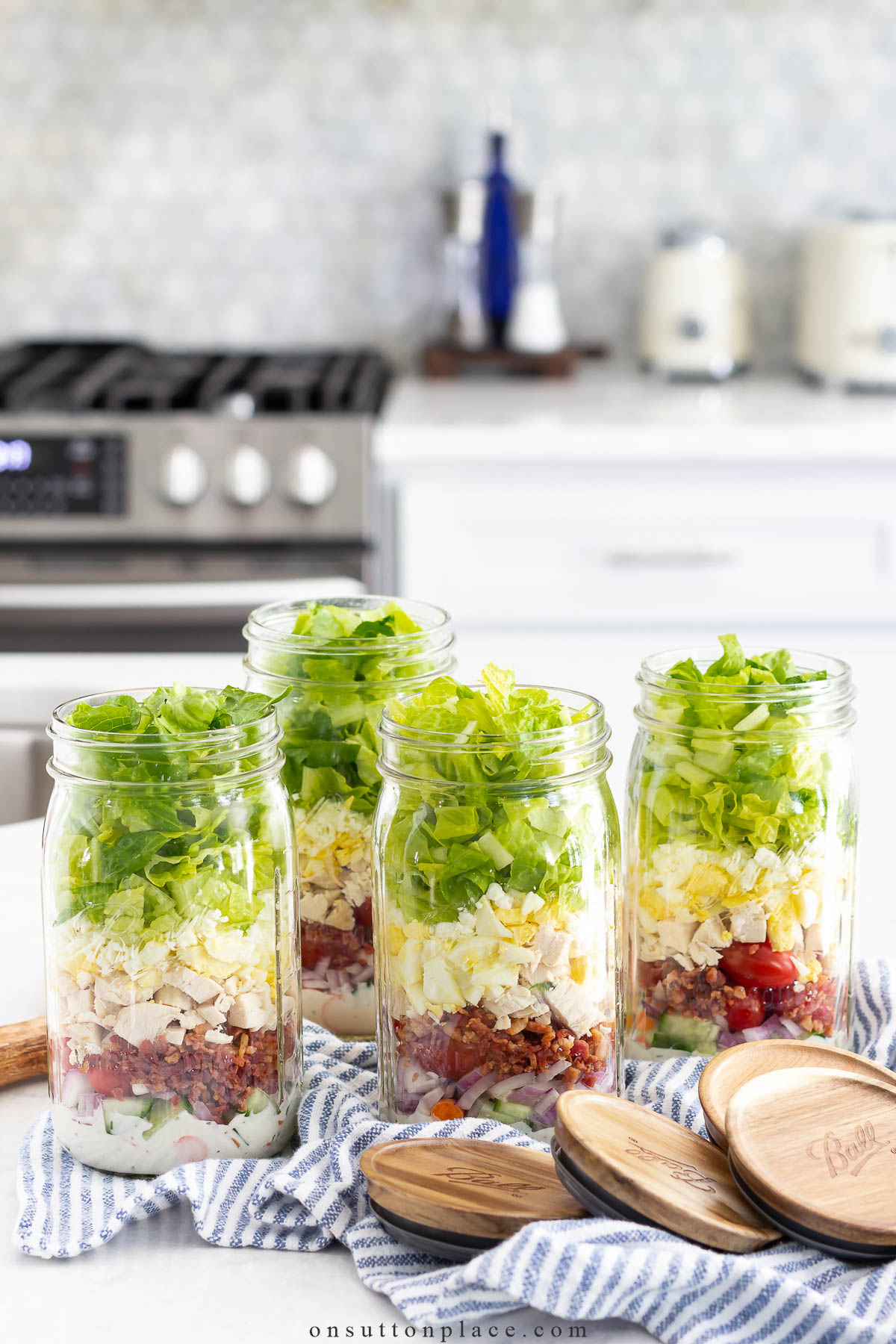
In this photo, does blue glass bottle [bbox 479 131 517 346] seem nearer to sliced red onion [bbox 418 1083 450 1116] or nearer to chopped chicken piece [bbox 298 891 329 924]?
chopped chicken piece [bbox 298 891 329 924]

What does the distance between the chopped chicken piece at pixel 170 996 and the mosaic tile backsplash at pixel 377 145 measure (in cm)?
236

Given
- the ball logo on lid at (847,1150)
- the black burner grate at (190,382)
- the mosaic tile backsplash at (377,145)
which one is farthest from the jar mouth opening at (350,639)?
the mosaic tile backsplash at (377,145)

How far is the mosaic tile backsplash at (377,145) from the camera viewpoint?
2635 millimetres

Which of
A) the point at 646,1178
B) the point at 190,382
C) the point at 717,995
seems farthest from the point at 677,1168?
the point at 190,382

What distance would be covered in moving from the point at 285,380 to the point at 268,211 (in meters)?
0.66

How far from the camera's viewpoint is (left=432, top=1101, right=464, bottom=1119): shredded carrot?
0.59 m

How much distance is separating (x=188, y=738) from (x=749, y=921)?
273mm

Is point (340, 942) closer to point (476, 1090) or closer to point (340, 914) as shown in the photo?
point (340, 914)

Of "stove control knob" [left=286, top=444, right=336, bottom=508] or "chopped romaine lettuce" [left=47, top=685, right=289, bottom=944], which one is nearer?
"chopped romaine lettuce" [left=47, top=685, right=289, bottom=944]

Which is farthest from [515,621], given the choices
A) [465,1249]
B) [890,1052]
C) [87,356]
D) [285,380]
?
[465,1249]

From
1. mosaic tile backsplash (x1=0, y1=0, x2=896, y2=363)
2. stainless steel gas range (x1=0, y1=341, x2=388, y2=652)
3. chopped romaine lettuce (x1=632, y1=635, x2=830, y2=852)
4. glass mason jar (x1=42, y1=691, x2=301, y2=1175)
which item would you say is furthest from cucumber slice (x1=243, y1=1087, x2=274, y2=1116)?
mosaic tile backsplash (x1=0, y1=0, x2=896, y2=363)

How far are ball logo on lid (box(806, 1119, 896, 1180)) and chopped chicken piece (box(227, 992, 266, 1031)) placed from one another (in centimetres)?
23

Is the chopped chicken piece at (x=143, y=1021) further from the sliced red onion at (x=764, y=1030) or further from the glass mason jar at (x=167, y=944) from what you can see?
the sliced red onion at (x=764, y=1030)

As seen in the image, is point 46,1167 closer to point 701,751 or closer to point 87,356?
point 701,751
